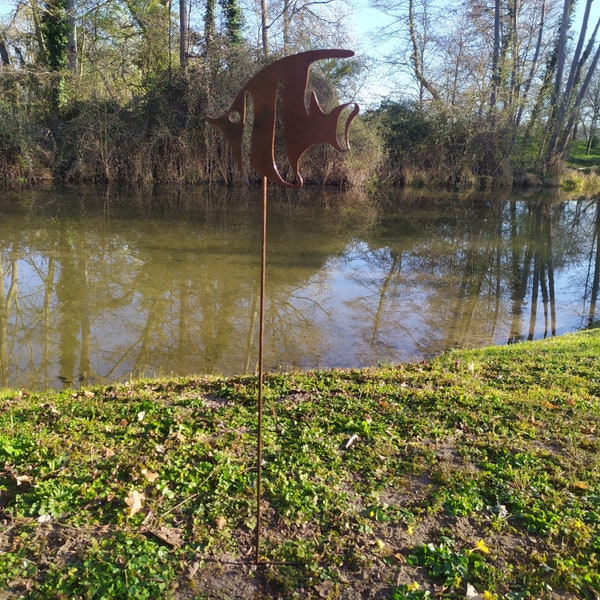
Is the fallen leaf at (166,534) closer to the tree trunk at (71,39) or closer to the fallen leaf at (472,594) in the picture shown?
the fallen leaf at (472,594)

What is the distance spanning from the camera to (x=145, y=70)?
22.4 m

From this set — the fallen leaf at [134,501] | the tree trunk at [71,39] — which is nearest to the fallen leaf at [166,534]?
the fallen leaf at [134,501]

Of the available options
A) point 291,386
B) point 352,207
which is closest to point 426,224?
point 352,207

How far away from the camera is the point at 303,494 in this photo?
2924mm

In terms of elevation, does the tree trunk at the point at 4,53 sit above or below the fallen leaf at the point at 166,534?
above

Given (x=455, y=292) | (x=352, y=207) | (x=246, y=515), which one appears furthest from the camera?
(x=352, y=207)

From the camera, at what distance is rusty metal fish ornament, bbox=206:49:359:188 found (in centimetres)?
235

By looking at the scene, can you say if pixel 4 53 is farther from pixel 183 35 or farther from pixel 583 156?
pixel 583 156

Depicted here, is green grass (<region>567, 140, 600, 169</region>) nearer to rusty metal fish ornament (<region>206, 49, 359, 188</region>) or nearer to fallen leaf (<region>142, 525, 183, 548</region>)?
rusty metal fish ornament (<region>206, 49, 359, 188</region>)

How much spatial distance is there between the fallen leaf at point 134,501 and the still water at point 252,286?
287cm

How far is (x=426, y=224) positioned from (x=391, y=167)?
11667 millimetres

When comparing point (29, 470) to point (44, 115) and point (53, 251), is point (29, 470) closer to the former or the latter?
point (53, 251)

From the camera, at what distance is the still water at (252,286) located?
6.27m

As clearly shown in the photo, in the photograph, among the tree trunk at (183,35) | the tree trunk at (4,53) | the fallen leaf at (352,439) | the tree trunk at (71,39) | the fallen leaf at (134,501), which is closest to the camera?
the fallen leaf at (134,501)
